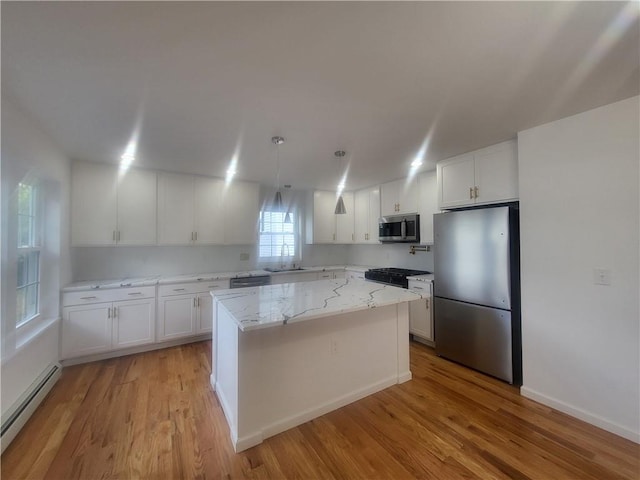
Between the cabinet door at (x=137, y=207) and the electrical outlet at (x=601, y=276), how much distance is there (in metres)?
4.74

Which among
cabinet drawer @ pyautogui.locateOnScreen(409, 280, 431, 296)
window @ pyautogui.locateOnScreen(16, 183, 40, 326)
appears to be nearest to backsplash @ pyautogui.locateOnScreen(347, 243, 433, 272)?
cabinet drawer @ pyautogui.locateOnScreen(409, 280, 431, 296)

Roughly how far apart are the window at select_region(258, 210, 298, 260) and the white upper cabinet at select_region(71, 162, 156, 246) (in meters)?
1.78

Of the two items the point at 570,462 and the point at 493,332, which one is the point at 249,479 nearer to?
the point at 570,462

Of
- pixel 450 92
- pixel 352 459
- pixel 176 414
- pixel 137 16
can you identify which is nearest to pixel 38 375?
pixel 176 414

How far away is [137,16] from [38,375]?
123 inches

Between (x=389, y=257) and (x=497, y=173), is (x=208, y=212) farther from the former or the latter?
(x=497, y=173)

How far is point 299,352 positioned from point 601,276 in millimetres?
2414

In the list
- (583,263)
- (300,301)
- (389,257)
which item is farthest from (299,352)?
(389,257)

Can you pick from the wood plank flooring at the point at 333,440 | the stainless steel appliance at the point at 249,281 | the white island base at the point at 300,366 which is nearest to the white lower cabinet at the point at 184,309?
the stainless steel appliance at the point at 249,281

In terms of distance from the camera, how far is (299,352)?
6.82 ft

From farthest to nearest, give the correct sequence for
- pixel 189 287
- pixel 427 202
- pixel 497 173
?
pixel 427 202 → pixel 189 287 → pixel 497 173

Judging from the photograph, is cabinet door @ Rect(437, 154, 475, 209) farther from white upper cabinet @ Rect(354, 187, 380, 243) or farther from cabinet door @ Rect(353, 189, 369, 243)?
cabinet door @ Rect(353, 189, 369, 243)

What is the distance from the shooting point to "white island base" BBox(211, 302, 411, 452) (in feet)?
6.08

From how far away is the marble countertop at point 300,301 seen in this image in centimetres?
172
